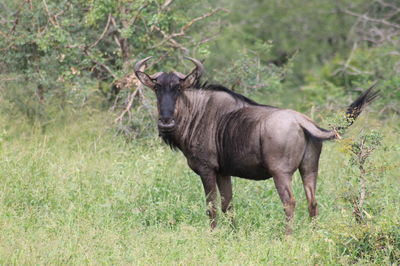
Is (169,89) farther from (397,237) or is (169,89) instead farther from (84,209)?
(397,237)

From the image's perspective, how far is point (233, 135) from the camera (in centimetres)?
670

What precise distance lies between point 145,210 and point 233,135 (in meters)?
1.13

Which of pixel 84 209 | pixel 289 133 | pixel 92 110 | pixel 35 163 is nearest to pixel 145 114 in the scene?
pixel 92 110

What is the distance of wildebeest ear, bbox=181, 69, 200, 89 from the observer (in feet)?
22.8

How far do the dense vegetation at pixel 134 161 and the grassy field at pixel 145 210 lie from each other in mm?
17

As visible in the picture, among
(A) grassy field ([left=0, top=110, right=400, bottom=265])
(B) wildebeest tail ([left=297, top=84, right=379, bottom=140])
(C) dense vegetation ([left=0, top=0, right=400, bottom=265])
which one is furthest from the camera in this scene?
(B) wildebeest tail ([left=297, top=84, right=379, bottom=140])

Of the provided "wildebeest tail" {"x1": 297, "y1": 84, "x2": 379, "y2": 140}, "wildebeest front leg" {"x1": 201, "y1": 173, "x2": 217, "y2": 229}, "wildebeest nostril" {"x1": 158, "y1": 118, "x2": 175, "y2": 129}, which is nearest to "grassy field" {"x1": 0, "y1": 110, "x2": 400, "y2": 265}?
"wildebeest front leg" {"x1": 201, "y1": 173, "x2": 217, "y2": 229}

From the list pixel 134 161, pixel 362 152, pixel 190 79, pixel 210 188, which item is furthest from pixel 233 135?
pixel 134 161

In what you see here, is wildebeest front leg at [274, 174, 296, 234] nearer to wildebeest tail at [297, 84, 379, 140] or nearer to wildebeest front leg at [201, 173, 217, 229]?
wildebeest tail at [297, 84, 379, 140]

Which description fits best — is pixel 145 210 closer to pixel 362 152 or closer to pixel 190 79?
pixel 190 79

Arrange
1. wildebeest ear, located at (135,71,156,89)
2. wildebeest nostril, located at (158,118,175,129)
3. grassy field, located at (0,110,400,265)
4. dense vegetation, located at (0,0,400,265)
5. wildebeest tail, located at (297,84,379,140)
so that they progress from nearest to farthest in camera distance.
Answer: grassy field, located at (0,110,400,265) → dense vegetation, located at (0,0,400,265) → wildebeest tail, located at (297,84,379,140) → wildebeest nostril, located at (158,118,175,129) → wildebeest ear, located at (135,71,156,89)

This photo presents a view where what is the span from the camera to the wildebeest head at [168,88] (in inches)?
266

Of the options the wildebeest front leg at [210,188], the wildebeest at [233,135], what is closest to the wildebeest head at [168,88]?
the wildebeest at [233,135]

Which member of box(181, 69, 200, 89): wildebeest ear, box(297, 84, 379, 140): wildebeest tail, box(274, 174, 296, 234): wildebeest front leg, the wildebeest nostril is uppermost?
box(181, 69, 200, 89): wildebeest ear
